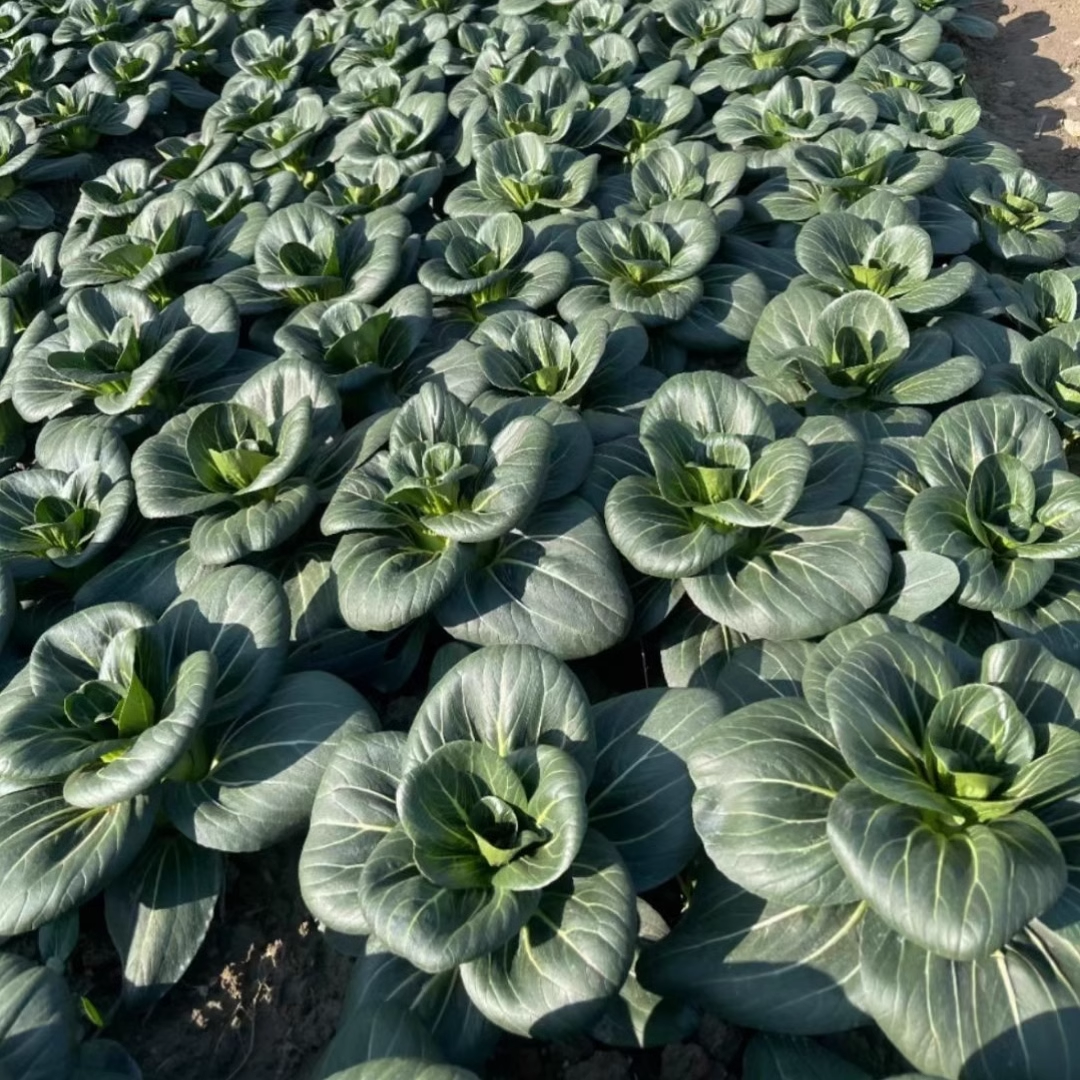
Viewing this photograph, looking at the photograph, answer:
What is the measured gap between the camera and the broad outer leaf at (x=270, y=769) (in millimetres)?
3002

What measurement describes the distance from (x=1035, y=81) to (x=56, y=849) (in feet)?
32.8

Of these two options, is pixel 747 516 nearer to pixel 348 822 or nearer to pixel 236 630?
pixel 348 822

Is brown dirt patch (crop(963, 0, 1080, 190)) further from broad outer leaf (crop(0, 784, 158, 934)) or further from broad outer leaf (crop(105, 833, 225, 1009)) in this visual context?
broad outer leaf (crop(0, 784, 158, 934))

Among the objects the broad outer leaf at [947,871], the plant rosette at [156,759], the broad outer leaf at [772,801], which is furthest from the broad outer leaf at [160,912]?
the broad outer leaf at [947,871]

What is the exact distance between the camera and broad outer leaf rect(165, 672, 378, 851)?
9.85 feet

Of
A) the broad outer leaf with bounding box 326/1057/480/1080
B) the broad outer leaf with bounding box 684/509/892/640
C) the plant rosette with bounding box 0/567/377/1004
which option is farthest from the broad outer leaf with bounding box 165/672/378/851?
the broad outer leaf with bounding box 684/509/892/640

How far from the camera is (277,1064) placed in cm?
300

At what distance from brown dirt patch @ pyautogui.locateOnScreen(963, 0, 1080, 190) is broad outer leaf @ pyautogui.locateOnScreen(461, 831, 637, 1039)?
730 centimetres

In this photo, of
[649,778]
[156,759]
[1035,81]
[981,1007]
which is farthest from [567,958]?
[1035,81]

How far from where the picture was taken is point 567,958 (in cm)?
244

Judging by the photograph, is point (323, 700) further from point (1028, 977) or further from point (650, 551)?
point (1028, 977)

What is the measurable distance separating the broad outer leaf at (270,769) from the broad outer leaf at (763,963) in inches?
47.5

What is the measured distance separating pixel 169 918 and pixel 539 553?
5.90 ft

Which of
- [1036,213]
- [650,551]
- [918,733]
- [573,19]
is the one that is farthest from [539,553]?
[573,19]
